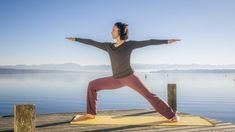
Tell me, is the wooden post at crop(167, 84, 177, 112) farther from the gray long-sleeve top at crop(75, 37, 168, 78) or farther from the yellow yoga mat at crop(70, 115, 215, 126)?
the gray long-sleeve top at crop(75, 37, 168, 78)

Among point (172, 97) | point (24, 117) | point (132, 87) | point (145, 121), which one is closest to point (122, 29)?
point (132, 87)

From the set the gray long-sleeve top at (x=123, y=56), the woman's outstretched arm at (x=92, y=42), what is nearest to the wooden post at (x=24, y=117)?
the gray long-sleeve top at (x=123, y=56)

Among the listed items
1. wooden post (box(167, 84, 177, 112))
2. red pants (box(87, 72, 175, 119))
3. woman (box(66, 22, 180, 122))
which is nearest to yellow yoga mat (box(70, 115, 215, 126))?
red pants (box(87, 72, 175, 119))

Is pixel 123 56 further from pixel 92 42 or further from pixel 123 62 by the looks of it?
pixel 92 42

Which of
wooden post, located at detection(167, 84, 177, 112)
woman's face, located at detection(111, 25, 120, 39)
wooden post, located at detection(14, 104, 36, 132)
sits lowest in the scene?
wooden post, located at detection(167, 84, 177, 112)

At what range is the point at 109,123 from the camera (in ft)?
30.0

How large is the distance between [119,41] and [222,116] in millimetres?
43532

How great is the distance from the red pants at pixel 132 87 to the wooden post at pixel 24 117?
3362 millimetres

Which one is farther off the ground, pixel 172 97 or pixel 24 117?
pixel 24 117

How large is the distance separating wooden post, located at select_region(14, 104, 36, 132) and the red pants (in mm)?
3362

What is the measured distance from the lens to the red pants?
28.9 ft

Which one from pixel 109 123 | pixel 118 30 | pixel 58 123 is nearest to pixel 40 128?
pixel 58 123

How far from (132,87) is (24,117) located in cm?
363

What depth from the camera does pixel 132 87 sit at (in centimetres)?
895
